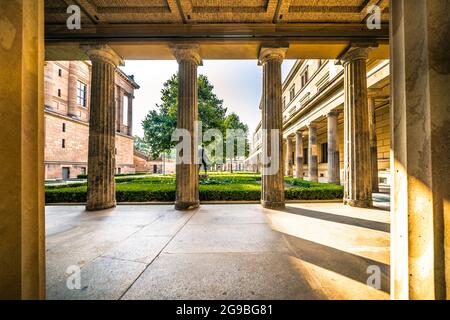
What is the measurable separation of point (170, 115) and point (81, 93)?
765 inches

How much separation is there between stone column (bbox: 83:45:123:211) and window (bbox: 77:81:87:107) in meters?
24.7

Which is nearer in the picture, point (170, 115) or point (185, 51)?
point (185, 51)

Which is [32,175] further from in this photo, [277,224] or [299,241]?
[277,224]

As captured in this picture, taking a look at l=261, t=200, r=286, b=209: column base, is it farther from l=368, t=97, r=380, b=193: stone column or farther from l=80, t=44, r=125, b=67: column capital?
l=80, t=44, r=125, b=67: column capital

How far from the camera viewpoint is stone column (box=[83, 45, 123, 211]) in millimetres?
6699

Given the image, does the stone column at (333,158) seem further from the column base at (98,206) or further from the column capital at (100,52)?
the column capital at (100,52)

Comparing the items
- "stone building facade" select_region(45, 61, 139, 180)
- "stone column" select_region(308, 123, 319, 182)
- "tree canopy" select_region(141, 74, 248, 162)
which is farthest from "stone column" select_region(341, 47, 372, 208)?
"stone building facade" select_region(45, 61, 139, 180)

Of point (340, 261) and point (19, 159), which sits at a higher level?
point (19, 159)

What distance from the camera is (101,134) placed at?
267 inches

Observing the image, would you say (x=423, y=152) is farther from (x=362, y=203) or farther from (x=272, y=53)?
(x=272, y=53)

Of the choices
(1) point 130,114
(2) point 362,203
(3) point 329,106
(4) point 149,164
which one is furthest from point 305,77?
(4) point 149,164

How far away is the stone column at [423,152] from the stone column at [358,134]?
609 cm

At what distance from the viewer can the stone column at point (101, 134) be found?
22.0 feet
